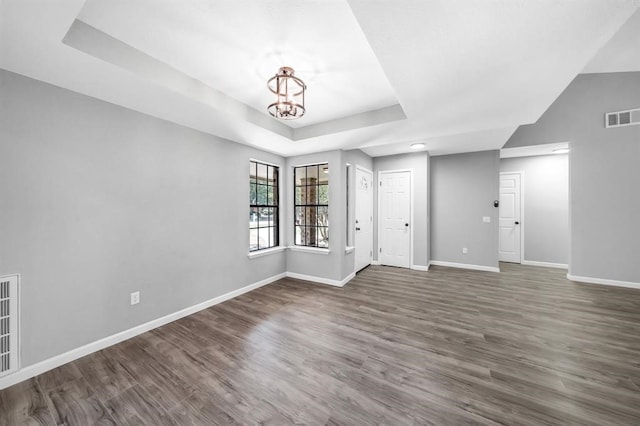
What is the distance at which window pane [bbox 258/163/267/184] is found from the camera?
4098mm

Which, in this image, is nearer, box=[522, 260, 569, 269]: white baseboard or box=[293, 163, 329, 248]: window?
box=[293, 163, 329, 248]: window

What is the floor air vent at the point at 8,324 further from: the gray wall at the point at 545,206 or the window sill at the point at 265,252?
the gray wall at the point at 545,206

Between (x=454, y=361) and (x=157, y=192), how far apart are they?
3.46m

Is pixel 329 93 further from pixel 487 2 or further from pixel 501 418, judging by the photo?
pixel 501 418

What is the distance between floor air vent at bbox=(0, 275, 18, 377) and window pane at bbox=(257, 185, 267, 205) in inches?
108

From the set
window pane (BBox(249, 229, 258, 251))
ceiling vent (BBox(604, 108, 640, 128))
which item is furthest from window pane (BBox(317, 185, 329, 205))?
ceiling vent (BBox(604, 108, 640, 128))

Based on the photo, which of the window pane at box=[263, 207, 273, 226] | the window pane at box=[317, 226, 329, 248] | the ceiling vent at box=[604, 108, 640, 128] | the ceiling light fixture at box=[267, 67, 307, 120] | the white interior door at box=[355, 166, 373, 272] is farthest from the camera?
the white interior door at box=[355, 166, 373, 272]

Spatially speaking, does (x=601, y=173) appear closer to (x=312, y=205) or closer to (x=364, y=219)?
(x=364, y=219)

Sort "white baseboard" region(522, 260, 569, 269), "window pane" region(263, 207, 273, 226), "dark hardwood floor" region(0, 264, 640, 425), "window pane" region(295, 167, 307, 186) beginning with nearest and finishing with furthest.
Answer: "dark hardwood floor" region(0, 264, 640, 425)
"window pane" region(263, 207, 273, 226)
"window pane" region(295, 167, 307, 186)
"white baseboard" region(522, 260, 569, 269)

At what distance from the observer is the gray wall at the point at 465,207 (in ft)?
15.7

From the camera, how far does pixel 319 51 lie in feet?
6.18

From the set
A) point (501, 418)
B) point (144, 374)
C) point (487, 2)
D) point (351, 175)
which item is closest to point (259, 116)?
point (351, 175)

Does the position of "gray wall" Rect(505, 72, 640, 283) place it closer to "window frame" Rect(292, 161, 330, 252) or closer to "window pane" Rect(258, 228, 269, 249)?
"window frame" Rect(292, 161, 330, 252)

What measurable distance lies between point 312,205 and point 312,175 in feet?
1.88
